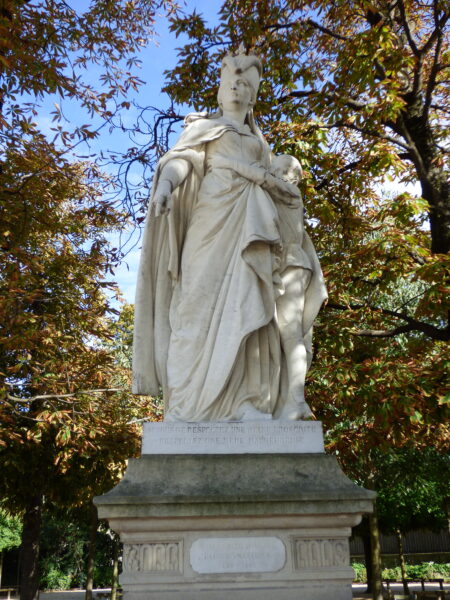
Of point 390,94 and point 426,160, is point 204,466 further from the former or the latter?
point 426,160

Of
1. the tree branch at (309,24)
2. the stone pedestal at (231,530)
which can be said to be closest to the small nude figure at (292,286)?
the stone pedestal at (231,530)

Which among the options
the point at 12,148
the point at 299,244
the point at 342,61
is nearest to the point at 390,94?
the point at 342,61

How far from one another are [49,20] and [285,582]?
26.8 ft

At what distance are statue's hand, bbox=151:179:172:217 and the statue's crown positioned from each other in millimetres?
1444

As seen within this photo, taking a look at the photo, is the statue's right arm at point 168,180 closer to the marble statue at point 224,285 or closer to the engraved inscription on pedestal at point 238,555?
the marble statue at point 224,285

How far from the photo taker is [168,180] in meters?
5.15

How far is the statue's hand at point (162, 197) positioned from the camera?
4949 mm

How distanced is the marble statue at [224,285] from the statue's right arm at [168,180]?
0.04 ft

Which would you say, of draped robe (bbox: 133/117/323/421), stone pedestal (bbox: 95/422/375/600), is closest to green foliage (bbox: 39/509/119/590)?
draped robe (bbox: 133/117/323/421)

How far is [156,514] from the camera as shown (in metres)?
3.97

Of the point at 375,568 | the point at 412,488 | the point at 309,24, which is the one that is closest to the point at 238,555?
the point at 309,24

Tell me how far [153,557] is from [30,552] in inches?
416

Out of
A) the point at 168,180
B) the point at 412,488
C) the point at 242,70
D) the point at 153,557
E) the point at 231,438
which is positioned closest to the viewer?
the point at 153,557

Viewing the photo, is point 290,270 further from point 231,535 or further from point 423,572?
point 423,572
